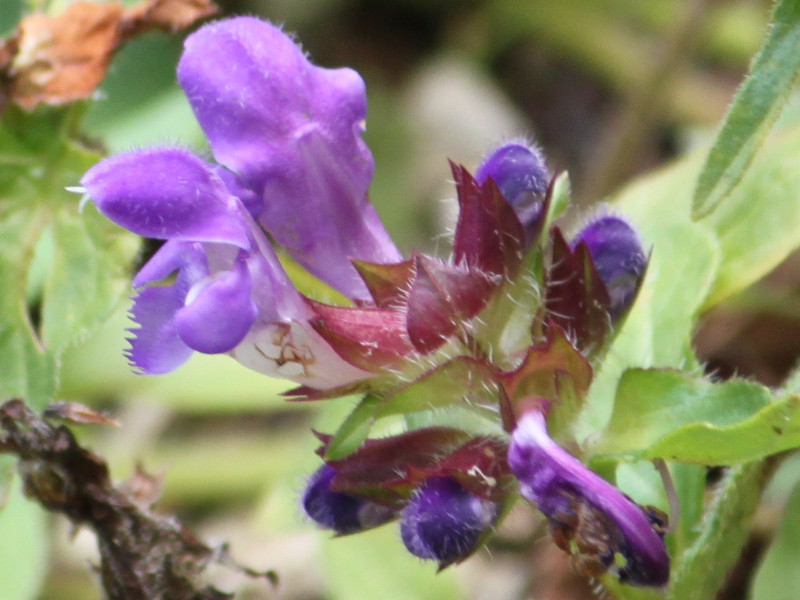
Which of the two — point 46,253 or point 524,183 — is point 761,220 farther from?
point 46,253

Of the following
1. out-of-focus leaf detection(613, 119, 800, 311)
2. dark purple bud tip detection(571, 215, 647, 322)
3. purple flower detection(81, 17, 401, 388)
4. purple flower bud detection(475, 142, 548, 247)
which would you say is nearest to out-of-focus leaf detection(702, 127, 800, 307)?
out-of-focus leaf detection(613, 119, 800, 311)

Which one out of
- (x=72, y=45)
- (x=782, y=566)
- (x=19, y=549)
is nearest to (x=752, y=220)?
(x=782, y=566)

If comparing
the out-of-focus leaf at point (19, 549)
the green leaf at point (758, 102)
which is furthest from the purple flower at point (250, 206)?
the out-of-focus leaf at point (19, 549)

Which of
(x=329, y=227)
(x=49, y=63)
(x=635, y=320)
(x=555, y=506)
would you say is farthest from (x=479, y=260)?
(x=49, y=63)

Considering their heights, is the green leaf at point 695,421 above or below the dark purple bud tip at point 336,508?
above

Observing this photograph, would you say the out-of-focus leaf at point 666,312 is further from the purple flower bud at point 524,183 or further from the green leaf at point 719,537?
the purple flower bud at point 524,183

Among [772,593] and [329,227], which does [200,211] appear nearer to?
[329,227]
